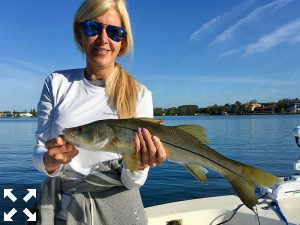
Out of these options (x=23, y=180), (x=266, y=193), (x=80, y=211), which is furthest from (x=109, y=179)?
(x=23, y=180)

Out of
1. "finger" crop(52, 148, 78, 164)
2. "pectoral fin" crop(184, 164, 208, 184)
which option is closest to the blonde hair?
"finger" crop(52, 148, 78, 164)

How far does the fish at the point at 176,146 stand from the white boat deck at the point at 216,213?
2.84 metres

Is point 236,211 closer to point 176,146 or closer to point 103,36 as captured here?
point 176,146

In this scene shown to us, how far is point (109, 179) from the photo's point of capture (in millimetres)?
2920

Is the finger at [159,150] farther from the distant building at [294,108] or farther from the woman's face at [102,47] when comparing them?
the distant building at [294,108]

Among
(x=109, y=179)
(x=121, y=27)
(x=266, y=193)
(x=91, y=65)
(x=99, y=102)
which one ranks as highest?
(x=121, y=27)

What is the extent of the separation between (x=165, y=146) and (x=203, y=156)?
1.31 ft

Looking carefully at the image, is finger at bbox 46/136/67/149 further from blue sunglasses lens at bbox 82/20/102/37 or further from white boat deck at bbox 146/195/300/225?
white boat deck at bbox 146/195/300/225

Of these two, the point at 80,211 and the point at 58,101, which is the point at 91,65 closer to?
A: the point at 58,101

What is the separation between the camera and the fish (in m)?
2.87

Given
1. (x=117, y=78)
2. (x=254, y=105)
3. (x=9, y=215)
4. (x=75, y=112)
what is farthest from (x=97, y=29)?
(x=254, y=105)

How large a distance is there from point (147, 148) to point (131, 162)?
0.65 ft

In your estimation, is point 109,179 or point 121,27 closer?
point 109,179

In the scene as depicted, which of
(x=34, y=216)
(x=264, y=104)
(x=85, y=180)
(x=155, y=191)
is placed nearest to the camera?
(x=85, y=180)
